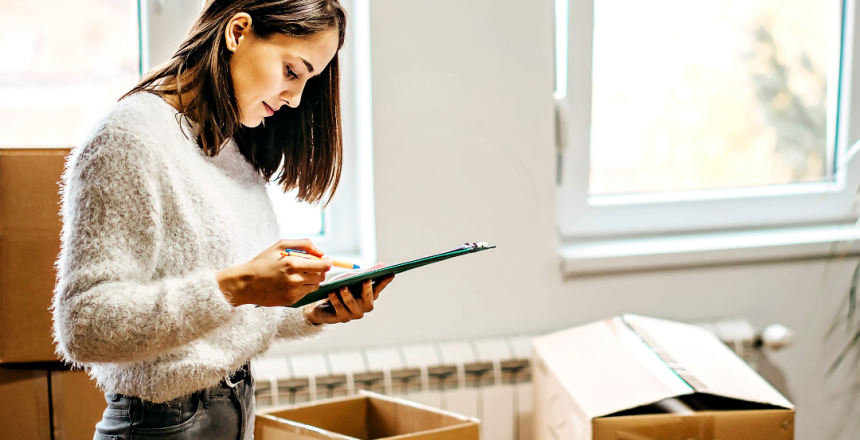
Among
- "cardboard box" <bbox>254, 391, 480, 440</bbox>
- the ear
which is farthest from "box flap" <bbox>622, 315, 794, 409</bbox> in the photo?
the ear

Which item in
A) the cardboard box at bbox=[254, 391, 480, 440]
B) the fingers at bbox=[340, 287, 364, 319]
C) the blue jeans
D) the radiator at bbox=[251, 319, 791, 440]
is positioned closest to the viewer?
the blue jeans

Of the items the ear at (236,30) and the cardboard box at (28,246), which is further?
the cardboard box at (28,246)

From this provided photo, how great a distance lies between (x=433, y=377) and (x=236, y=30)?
3.09ft

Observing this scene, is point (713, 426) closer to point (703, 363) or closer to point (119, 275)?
point (703, 363)

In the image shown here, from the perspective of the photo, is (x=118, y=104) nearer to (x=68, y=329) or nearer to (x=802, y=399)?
(x=68, y=329)

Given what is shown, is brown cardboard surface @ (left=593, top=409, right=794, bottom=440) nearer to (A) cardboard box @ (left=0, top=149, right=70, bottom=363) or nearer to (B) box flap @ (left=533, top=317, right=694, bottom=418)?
(B) box flap @ (left=533, top=317, right=694, bottom=418)

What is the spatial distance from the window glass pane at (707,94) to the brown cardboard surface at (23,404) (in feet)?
4.49

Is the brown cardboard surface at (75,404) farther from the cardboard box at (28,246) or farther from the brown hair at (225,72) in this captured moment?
the brown hair at (225,72)

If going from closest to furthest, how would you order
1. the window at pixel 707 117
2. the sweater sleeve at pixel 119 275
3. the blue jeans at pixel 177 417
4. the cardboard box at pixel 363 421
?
the sweater sleeve at pixel 119 275 → the blue jeans at pixel 177 417 → the cardboard box at pixel 363 421 → the window at pixel 707 117

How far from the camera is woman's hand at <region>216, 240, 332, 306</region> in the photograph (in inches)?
28.9

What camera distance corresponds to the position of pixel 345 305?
94 cm

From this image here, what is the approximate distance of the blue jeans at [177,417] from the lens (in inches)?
31.4

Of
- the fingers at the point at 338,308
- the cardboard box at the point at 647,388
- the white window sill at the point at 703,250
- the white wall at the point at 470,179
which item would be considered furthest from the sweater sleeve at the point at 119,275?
the white window sill at the point at 703,250

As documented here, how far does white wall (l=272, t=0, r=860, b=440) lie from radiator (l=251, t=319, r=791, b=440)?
63mm
